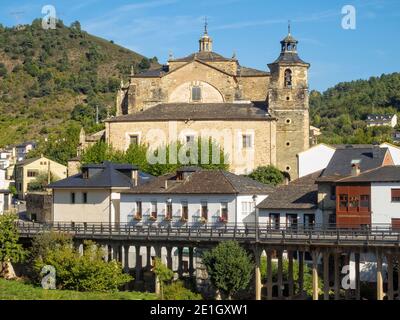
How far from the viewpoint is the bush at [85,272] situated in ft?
188

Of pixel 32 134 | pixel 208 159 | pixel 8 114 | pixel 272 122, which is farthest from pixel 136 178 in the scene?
pixel 8 114

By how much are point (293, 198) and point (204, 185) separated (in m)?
5.42

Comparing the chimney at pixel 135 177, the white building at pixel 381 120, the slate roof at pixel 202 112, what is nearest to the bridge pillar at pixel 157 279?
the chimney at pixel 135 177

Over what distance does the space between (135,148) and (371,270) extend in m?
37.1

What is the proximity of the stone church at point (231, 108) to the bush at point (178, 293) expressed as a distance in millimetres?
36971

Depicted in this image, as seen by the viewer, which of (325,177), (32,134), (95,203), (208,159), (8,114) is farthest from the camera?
(8,114)

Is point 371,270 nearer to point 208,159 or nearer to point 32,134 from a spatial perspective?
point 208,159

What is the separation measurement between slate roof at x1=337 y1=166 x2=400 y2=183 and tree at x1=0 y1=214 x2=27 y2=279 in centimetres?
1884

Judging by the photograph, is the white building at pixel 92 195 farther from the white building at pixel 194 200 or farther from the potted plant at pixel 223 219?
the potted plant at pixel 223 219

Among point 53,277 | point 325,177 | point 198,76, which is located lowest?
point 53,277

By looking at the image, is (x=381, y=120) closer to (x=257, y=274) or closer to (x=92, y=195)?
(x=92, y=195)

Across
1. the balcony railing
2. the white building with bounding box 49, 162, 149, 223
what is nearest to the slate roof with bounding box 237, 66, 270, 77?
the white building with bounding box 49, 162, 149, 223

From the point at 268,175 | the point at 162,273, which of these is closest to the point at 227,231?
the point at 162,273

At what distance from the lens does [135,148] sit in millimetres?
91000
